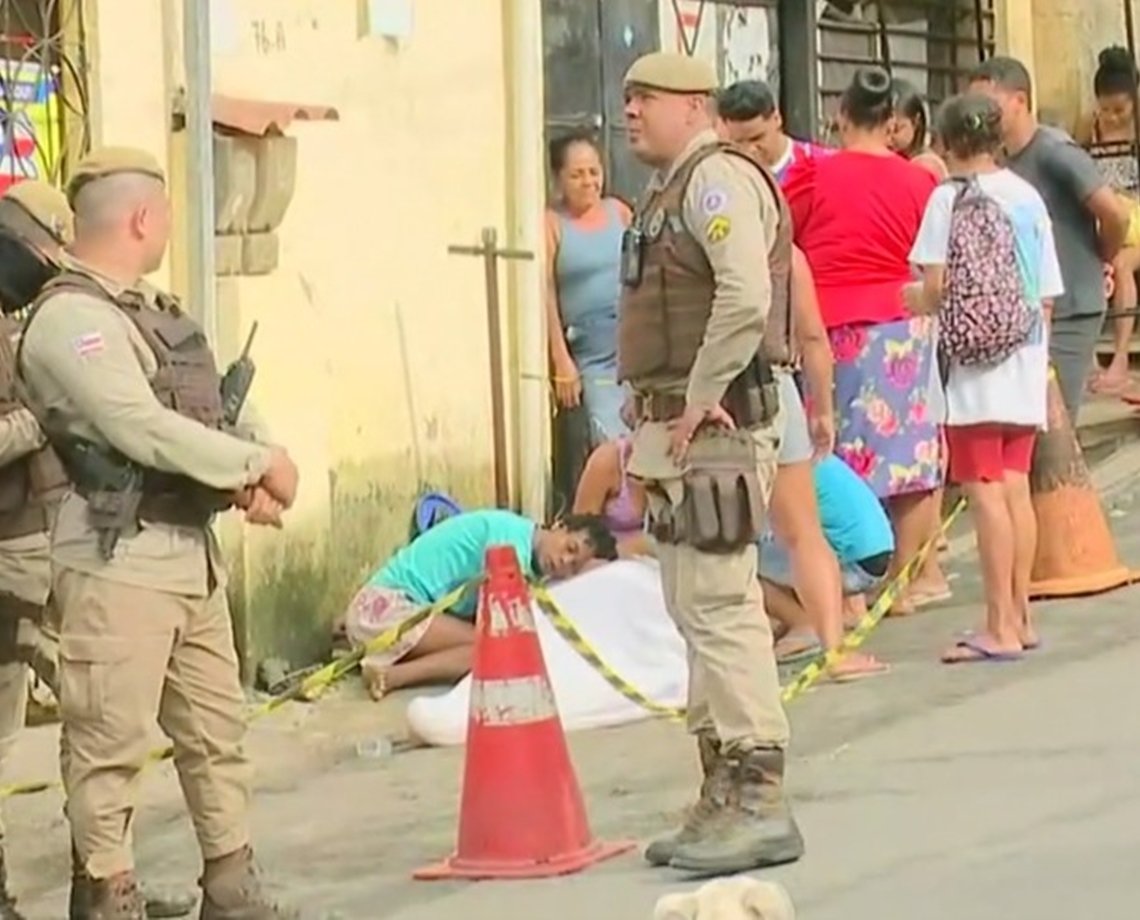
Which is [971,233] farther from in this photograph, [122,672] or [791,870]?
[122,672]

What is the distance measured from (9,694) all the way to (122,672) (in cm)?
94

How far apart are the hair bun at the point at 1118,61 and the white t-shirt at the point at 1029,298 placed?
238 inches

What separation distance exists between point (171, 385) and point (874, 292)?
4.46 meters

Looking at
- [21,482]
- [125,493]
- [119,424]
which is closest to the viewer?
[119,424]

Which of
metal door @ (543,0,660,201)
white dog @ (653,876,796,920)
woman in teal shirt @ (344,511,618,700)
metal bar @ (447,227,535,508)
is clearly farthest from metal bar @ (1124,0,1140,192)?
white dog @ (653,876,796,920)

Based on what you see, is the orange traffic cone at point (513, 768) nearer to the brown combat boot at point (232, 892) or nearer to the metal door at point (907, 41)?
the brown combat boot at point (232, 892)

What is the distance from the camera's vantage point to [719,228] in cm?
631

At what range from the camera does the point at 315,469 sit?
9375mm

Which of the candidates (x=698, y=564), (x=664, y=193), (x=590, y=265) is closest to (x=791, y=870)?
(x=698, y=564)

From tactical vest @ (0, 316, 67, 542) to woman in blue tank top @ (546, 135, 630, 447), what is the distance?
13.8ft

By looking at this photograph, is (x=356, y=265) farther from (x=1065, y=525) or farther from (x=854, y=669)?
(x=1065, y=525)

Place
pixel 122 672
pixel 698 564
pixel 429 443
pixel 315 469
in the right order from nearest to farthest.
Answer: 1. pixel 122 672
2. pixel 698 564
3. pixel 315 469
4. pixel 429 443

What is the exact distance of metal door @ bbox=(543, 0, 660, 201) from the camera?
11.2 m

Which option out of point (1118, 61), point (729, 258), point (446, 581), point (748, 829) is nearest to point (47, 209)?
point (729, 258)
